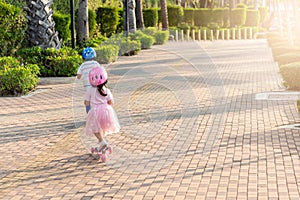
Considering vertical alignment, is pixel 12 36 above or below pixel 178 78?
above

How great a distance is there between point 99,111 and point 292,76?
6699mm

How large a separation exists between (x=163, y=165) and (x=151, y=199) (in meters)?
1.24

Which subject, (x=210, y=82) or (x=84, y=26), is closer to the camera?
(x=210, y=82)

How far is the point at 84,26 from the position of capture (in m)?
20.9

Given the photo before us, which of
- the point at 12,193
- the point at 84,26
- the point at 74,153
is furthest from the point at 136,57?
the point at 12,193

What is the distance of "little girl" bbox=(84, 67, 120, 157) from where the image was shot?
7141 mm

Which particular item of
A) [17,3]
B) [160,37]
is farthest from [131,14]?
[17,3]

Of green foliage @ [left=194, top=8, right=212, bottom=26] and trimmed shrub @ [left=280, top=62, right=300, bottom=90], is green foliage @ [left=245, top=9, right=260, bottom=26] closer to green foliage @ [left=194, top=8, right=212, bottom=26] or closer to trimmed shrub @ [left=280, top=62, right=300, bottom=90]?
green foliage @ [left=194, top=8, right=212, bottom=26]

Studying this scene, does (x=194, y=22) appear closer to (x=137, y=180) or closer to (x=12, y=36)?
(x=12, y=36)

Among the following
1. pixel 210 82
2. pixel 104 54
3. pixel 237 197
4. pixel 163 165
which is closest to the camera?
pixel 237 197

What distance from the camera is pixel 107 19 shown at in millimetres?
32531

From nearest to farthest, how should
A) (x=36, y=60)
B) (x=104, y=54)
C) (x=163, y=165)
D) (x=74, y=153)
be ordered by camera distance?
1. (x=163, y=165)
2. (x=74, y=153)
3. (x=36, y=60)
4. (x=104, y=54)

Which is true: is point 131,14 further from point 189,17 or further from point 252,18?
point 252,18

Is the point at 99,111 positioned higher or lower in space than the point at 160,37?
lower
